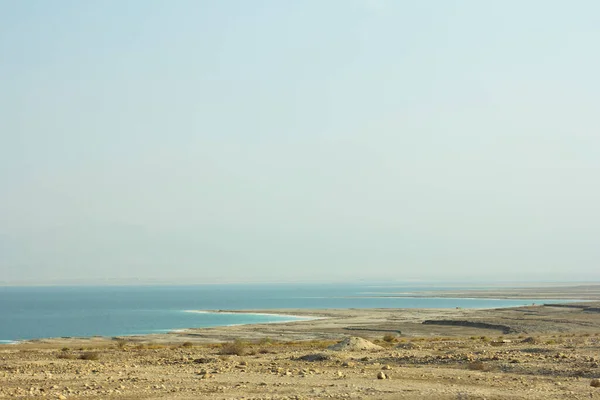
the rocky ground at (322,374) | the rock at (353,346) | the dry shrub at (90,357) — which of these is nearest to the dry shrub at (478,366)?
the rocky ground at (322,374)

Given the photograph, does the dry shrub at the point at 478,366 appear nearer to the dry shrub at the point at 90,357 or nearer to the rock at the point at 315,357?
the rock at the point at 315,357

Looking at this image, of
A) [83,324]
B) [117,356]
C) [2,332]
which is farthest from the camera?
[83,324]

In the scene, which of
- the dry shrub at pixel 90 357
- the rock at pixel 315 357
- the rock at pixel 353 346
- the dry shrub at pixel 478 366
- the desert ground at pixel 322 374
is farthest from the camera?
the rock at pixel 353 346

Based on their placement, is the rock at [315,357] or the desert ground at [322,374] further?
the rock at [315,357]

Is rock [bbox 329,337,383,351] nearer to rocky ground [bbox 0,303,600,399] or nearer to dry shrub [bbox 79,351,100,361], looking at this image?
rocky ground [bbox 0,303,600,399]

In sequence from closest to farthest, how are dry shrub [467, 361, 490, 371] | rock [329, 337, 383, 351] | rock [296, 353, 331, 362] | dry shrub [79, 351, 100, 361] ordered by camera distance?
dry shrub [467, 361, 490, 371], rock [296, 353, 331, 362], dry shrub [79, 351, 100, 361], rock [329, 337, 383, 351]

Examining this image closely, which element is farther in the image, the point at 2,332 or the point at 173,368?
the point at 2,332

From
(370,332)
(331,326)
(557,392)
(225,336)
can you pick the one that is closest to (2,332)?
(225,336)

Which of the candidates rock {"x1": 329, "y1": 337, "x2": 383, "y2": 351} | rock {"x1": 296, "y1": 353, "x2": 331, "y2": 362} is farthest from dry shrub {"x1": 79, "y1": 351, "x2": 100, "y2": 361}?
rock {"x1": 329, "y1": 337, "x2": 383, "y2": 351}

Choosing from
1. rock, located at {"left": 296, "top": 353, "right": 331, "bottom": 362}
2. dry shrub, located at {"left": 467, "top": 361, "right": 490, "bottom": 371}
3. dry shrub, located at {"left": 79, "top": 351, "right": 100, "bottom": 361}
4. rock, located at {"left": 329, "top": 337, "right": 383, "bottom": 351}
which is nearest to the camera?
dry shrub, located at {"left": 467, "top": 361, "right": 490, "bottom": 371}

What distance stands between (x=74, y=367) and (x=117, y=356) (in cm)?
713

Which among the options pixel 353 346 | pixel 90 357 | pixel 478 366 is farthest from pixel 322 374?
pixel 90 357

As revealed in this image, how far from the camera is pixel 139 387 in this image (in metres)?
20.5

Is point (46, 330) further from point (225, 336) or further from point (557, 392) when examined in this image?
point (557, 392)
